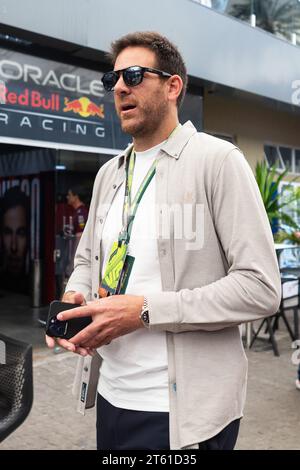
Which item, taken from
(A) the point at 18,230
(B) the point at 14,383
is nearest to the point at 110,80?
(B) the point at 14,383

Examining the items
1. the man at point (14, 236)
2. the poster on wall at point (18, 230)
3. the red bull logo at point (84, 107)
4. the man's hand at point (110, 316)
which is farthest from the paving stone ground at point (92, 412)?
the man at point (14, 236)

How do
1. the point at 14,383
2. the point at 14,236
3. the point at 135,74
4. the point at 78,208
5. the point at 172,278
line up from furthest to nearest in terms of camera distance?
1. the point at 14,236
2. the point at 78,208
3. the point at 14,383
4. the point at 135,74
5. the point at 172,278

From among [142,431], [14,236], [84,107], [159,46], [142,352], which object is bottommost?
[142,431]

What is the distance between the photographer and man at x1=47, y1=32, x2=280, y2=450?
4.92 ft

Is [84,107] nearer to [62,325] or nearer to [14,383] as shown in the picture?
[14,383]

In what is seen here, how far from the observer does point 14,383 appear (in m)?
1.98

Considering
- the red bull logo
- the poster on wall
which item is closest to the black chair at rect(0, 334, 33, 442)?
the red bull logo

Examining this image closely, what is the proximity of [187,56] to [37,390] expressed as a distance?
559 centimetres

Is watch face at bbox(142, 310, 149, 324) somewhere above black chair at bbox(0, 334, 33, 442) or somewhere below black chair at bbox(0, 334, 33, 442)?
above

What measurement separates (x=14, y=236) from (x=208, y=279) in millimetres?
10045

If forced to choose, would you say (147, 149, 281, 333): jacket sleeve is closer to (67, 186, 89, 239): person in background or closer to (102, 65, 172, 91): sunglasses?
(102, 65, 172, 91): sunglasses

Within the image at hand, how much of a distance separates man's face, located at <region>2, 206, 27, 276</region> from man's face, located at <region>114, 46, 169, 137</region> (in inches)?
366

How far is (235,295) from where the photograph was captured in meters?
1.48
